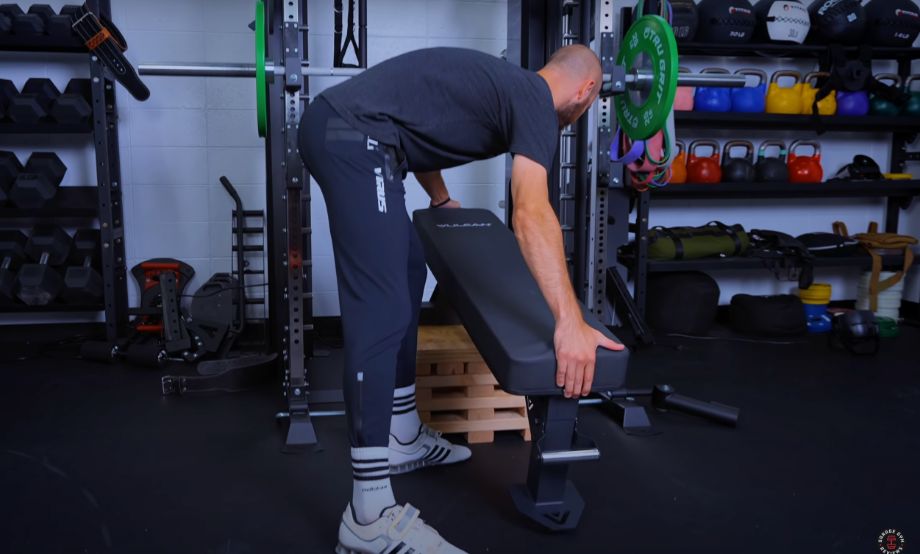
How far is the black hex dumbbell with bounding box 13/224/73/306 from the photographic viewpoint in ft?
11.9

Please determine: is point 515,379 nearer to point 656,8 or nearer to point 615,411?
point 615,411

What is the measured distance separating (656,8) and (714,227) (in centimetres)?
172

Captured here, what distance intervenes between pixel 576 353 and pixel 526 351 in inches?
4.4

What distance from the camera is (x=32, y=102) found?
3596 millimetres

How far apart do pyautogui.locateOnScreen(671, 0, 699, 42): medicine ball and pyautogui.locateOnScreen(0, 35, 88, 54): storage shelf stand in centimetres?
304

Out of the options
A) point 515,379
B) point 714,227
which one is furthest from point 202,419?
point 714,227

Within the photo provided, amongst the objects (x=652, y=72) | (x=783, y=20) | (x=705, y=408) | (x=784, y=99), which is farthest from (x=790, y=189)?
(x=652, y=72)

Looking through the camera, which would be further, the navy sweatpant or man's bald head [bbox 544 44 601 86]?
man's bald head [bbox 544 44 601 86]

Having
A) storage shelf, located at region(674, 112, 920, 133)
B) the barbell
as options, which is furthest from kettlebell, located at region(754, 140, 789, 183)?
the barbell

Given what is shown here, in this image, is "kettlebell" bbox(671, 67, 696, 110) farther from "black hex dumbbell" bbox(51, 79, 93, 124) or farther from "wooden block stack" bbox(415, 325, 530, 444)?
"black hex dumbbell" bbox(51, 79, 93, 124)

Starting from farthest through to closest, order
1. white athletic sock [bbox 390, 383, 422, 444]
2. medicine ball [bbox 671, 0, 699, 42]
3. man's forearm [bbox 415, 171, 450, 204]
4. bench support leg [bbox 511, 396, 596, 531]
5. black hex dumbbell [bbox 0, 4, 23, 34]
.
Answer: medicine ball [bbox 671, 0, 699, 42] → black hex dumbbell [bbox 0, 4, 23, 34] → man's forearm [bbox 415, 171, 450, 204] → white athletic sock [bbox 390, 383, 422, 444] → bench support leg [bbox 511, 396, 596, 531]

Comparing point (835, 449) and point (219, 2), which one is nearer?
point (835, 449)

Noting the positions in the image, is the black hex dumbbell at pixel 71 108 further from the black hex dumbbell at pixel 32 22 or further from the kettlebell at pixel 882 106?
the kettlebell at pixel 882 106

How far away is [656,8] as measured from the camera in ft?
10.2
